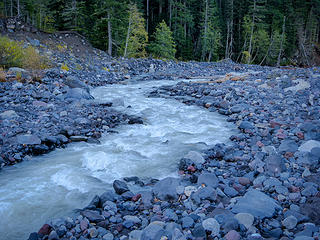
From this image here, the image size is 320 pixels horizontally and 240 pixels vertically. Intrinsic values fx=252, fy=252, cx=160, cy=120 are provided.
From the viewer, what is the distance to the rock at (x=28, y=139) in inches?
193

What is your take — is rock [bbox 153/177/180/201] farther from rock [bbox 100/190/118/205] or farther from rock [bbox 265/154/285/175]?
rock [bbox 265/154/285/175]

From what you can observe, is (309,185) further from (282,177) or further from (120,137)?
(120,137)

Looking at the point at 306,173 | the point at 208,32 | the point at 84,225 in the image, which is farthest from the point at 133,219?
the point at 208,32

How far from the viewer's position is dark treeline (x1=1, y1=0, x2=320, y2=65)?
24250 millimetres

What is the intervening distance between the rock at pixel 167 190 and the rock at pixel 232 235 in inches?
38.8

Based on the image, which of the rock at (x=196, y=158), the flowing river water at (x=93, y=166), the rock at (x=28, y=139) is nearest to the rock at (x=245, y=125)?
the flowing river water at (x=93, y=166)

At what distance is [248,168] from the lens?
4012 millimetres

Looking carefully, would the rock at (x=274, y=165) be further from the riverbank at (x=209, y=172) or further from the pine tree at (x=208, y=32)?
the pine tree at (x=208, y=32)

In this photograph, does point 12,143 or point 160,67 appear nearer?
point 12,143

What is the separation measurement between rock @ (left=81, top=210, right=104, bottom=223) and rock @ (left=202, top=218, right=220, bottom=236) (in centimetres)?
116

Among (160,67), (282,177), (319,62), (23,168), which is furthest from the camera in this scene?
(319,62)

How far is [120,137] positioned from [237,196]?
335 cm

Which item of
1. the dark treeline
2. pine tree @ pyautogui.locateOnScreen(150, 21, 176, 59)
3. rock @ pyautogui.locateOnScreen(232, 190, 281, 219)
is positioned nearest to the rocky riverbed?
rock @ pyautogui.locateOnScreen(232, 190, 281, 219)

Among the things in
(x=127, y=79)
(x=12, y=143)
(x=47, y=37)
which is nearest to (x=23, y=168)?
(x=12, y=143)
